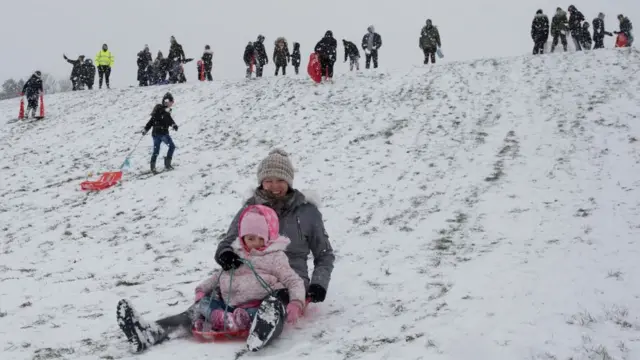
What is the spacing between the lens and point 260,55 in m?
22.9

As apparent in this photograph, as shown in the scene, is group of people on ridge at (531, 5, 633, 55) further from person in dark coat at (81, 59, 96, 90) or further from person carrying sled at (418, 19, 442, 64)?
person in dark coat at (81, 59, 96, 90)

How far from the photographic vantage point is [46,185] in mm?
12250

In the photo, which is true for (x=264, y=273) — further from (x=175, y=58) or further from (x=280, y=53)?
(x=175, y=58)

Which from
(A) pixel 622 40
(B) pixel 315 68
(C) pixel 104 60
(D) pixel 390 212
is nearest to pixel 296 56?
(B) pixel 315 68

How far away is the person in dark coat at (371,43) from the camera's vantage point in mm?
22734

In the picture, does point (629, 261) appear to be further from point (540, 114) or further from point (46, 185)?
point (46, 185)

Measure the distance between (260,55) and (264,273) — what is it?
65.0 feet

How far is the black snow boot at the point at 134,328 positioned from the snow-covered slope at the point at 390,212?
10cm

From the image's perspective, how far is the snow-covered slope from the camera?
396 cm

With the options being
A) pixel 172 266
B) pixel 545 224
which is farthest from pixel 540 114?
pixel 172 266

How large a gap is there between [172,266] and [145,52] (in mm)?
20951

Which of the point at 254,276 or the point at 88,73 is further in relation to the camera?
the point at 88,73

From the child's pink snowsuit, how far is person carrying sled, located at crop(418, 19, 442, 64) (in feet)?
58.3

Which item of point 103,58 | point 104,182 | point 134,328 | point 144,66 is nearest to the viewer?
point 134,328
